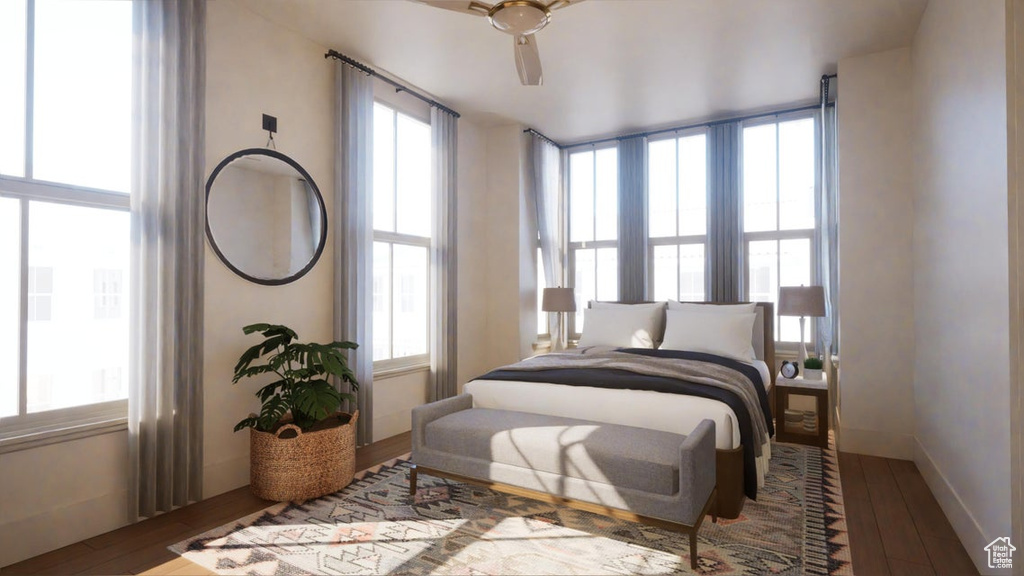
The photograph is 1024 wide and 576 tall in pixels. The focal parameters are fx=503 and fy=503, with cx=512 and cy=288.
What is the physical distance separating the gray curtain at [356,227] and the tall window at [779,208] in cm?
368

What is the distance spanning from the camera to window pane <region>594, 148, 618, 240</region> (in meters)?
5.82

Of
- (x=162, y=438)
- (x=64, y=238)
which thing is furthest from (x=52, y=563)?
(x=64, y=238)

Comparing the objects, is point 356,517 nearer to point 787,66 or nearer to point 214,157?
point 214,157

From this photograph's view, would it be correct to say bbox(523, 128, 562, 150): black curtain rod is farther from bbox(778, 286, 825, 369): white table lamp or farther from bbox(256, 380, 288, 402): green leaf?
bbox(256, 380, 288, 402): green leaf

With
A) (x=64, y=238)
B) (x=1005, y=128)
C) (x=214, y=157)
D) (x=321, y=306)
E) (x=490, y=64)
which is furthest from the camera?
(x=490, y=64)

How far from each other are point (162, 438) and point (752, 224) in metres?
5.13

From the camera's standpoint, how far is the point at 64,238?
2.49 meters

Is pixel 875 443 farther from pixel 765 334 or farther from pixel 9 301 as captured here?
pixel 9 301

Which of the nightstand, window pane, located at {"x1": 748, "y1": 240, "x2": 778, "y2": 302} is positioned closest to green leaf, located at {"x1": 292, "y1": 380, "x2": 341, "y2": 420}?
the nightstand

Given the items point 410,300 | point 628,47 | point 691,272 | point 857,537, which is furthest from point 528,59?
point 691,272

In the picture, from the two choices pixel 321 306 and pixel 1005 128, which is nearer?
pixel 1005 128

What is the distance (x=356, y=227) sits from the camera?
383 centimetres

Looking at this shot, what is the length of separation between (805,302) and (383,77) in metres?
3.89

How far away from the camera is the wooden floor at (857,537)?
85.8 inches
